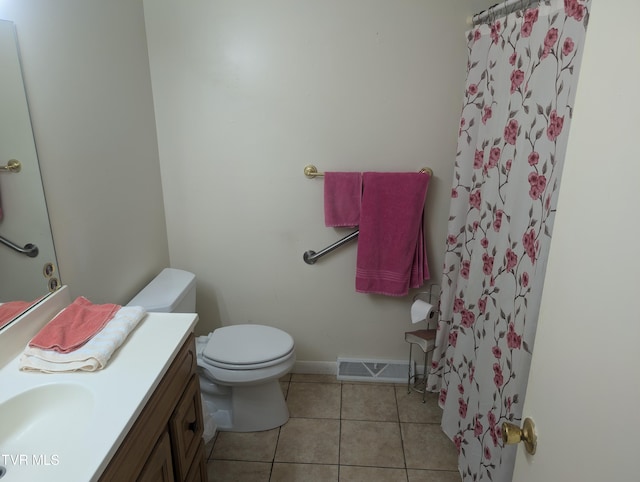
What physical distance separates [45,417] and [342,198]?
150cm

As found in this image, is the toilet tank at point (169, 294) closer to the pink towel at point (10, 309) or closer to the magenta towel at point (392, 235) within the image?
the pink towel at point (10, 309)

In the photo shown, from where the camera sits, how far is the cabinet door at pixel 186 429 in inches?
45.5

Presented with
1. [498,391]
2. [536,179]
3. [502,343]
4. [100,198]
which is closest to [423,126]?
[536,179]

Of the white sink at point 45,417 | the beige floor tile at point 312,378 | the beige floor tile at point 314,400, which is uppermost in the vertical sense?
the white sink at point 45,417

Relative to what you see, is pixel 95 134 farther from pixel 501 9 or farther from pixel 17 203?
pixel 501 9

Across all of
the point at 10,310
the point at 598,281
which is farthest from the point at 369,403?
the point at 598,281

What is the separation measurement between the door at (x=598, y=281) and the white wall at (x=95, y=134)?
1.47 metres

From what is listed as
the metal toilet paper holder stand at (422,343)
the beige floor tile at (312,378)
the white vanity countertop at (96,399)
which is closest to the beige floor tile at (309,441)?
the beige floor tile at (312,378)

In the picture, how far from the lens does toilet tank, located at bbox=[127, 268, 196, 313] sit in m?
1.76

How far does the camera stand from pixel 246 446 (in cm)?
193

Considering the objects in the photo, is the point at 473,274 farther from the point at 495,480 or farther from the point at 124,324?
the point at 124,324

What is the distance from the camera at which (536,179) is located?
1.23m

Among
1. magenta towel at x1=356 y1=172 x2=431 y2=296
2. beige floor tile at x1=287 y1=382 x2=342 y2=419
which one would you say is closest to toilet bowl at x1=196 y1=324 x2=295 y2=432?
beige floor tile at x1=287 y1=382 x2=342 y2=419

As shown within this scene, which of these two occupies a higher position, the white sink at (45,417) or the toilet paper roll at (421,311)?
the white sink at (45,417)
